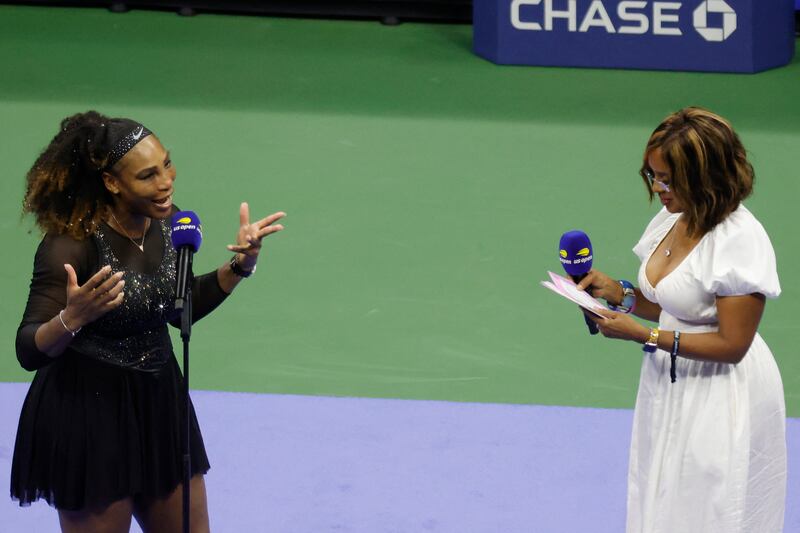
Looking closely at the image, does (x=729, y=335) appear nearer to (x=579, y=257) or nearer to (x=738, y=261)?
(x=738, y=261)

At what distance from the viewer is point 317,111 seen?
7.69 metres

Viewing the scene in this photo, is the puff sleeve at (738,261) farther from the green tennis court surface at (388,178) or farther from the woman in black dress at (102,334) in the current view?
the green tennis court surface at (388,178)

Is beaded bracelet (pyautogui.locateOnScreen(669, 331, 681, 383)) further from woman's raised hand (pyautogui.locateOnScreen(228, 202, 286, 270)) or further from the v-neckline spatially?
woman's raised hand (pyautogui.locateOnScreen(228, 202, 286, 270))

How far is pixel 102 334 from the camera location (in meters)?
3.29

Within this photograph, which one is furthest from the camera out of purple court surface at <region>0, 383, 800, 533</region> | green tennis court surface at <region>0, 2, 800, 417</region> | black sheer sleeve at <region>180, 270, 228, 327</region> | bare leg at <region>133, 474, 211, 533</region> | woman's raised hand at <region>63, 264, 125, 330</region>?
green tennis court surface at <region>0, 2, 800, 417</region>

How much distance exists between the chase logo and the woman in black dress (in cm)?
539

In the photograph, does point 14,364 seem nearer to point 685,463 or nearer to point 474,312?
point 474,312

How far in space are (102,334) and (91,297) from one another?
33cm

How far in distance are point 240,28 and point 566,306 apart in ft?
13.2

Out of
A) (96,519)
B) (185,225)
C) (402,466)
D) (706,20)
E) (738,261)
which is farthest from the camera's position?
(706,20)

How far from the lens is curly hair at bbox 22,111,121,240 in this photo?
3.22 m

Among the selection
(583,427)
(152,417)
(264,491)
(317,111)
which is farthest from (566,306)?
(152,417)

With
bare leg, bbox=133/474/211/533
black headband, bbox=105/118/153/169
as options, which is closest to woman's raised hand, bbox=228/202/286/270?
black headband, bbox=105/118/153/169

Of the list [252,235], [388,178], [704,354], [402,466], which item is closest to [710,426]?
[704,354]
